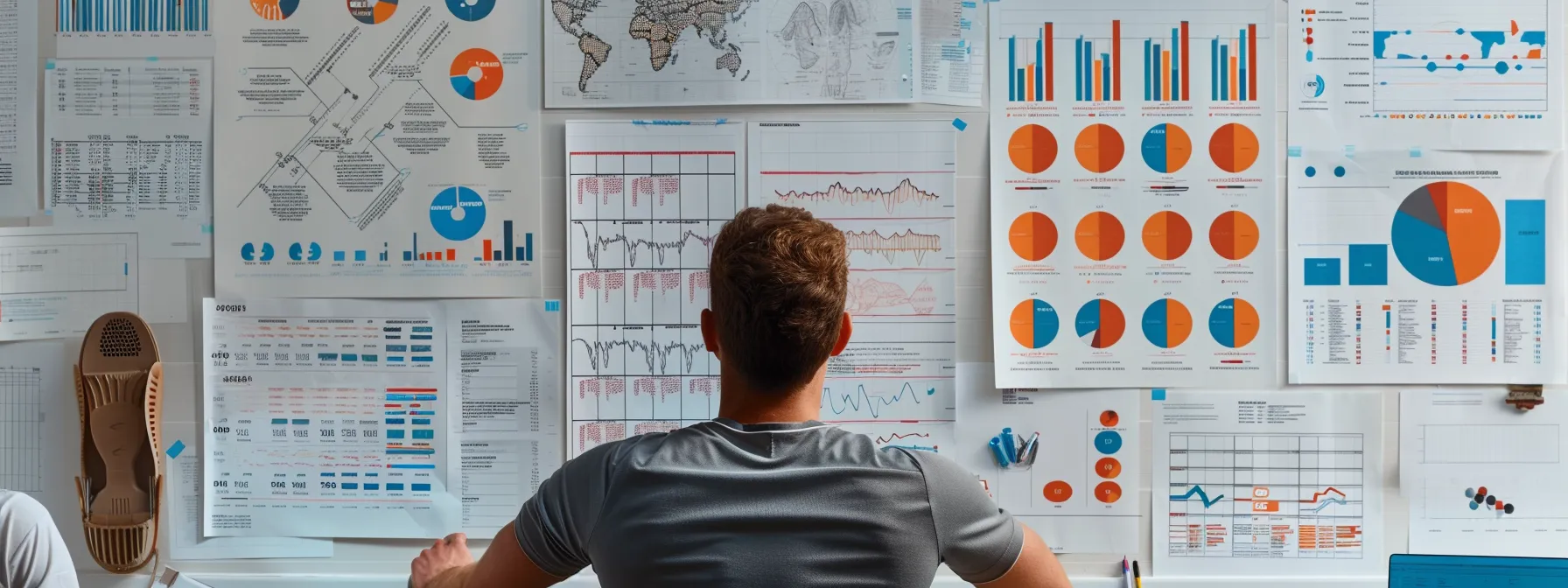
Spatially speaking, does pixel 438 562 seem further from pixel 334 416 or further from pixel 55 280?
pixel 55 280

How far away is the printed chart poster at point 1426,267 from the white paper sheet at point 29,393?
2.16m

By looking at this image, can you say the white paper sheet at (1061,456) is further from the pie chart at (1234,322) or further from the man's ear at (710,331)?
the man's ear at (710,331)

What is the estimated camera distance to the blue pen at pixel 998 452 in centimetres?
162

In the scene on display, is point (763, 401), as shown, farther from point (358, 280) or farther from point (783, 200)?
point (358, 280)

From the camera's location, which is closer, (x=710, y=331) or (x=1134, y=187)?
(x=710, y=331)

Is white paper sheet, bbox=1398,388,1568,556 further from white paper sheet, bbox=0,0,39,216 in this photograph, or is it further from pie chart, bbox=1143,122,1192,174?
white paper sheet, bbox=0,0,39,216

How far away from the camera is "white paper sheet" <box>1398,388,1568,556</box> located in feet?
5.35

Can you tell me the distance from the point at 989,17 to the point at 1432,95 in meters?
0.77

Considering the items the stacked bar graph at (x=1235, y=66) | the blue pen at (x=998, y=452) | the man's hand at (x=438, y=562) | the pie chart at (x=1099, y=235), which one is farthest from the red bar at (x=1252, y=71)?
the man's hand at (x=438, y=562)

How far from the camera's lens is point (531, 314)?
163cm

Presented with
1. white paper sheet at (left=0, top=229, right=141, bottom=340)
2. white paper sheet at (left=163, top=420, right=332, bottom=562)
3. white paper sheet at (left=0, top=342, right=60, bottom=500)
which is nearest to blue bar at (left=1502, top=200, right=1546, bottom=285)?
white paper sheet at (left=163, top=420, right=332, bottom=562)

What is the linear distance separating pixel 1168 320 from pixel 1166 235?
14 centimetres

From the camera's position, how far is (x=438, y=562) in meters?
1.17

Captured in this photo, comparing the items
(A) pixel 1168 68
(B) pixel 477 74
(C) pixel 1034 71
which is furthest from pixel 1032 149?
(B) pixel 477 74
